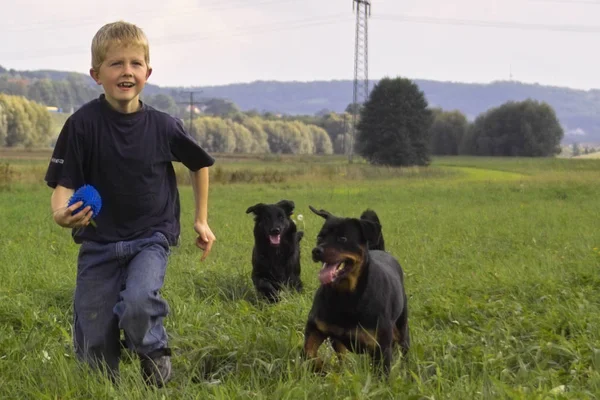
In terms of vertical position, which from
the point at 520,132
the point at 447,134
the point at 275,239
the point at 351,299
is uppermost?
the point at 520,132

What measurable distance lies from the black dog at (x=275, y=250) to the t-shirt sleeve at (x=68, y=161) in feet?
14.9

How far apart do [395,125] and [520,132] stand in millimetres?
46621

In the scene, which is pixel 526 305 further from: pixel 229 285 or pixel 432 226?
pixel 432 226

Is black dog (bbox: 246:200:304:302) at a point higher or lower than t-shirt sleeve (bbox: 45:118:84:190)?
lower

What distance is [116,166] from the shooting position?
4.60m

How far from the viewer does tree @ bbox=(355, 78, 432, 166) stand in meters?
68.8

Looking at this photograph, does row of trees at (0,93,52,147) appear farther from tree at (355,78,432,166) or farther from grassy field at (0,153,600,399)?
grassy field at (0,153,600,399)

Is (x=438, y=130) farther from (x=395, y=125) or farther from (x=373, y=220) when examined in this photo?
(x=373, y=220)

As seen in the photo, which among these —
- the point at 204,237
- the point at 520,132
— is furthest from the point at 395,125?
the point at 204,237

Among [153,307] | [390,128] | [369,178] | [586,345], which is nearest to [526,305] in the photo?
[586,345]

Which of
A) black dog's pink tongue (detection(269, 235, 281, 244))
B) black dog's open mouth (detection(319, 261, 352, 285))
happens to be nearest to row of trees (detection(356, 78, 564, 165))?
black dog's pink tongue (detection(269, 235, 281, 244))

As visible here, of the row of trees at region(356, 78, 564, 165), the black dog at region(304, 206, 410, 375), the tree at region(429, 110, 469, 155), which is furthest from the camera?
the tree at region(429, 110, 469, 155)

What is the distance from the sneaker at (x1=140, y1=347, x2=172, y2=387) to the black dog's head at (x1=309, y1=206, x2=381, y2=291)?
133 centimetres

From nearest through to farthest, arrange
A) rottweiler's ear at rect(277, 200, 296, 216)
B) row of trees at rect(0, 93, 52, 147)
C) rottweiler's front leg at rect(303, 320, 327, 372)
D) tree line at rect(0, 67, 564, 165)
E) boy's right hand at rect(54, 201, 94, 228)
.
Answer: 1. boy's right hand at rect(54, 201, 94, 228)
2. rottweiler's front leg at rect(303, 320, 327, 372)
3. rottweiler's ear at rect(277, 200, 296, 216)
4. tree line at rect(0, 67, 564, 165)
5. row of trees at rect(0, 93, 52, 147)
